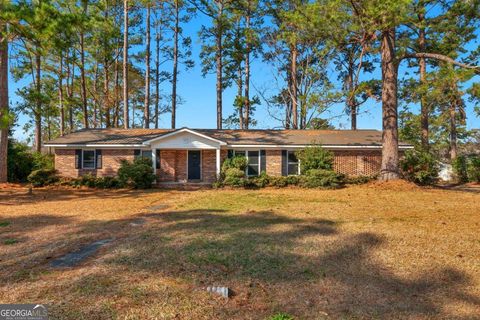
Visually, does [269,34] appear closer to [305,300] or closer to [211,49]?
[211,49]

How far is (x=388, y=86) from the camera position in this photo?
51.4 feet

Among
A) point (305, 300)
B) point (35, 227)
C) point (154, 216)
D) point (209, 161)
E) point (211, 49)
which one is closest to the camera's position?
point (305, 300)

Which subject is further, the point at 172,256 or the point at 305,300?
the point at 172,256

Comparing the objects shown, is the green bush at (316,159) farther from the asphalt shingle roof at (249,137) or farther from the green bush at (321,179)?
the asphalt shingle roof at (249,137)

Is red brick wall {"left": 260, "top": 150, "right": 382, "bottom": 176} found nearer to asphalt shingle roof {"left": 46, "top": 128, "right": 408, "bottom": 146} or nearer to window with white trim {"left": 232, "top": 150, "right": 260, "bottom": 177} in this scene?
asphalt shingle roof {"left": 46, "top": 128, "right": 408, "bottom": 146}

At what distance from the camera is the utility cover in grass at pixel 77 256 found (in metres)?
4.55

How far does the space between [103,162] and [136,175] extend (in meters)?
3.86

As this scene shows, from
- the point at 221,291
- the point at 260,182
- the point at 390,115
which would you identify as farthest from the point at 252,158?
the point at 221,291

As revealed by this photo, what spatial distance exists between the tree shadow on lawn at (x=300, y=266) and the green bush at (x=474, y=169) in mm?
16777

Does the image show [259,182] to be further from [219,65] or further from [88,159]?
[219,65]

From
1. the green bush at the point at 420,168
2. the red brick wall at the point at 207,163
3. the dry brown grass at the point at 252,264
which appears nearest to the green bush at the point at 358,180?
the red brick wall at the point at 207,163

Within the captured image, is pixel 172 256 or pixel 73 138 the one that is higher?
pixel 73 138

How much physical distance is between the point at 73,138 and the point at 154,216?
44.4 ft

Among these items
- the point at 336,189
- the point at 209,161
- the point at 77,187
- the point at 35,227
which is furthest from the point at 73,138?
the point at 336,189
